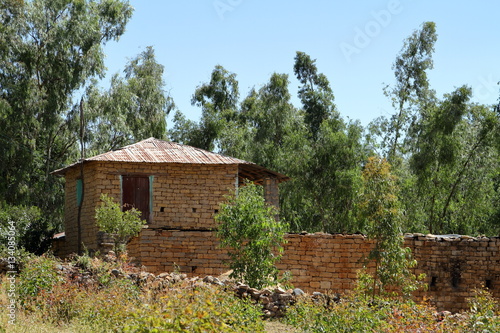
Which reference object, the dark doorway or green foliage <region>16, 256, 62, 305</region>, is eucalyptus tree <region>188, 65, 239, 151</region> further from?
green foliage <region>16, 256, 62, 305</region>

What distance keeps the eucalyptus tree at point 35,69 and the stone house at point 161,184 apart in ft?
24.7

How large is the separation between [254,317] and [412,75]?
22512 millimetres

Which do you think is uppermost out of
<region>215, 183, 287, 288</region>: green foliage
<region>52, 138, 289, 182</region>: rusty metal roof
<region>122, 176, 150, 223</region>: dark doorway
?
<region>52, 138, 289, 182</region>: rusty metal roof

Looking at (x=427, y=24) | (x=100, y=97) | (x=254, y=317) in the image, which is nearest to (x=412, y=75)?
(x=427, y=24)

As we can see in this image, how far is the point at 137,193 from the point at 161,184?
0.71 metres

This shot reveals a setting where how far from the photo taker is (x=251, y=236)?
13195mm

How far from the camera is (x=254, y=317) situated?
9.07 meters

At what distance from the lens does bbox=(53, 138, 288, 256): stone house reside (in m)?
17.8

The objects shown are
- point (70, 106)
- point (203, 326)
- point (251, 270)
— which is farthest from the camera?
point (70, 106)

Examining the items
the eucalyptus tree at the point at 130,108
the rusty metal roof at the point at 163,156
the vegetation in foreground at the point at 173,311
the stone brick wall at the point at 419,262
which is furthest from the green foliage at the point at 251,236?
the eucalyptus tree at the point at 130,108

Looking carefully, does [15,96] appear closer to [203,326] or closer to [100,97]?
[100,97]

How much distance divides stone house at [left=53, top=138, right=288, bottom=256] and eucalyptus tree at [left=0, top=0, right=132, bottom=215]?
7.53 metres

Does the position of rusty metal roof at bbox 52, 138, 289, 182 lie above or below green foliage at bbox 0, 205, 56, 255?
above

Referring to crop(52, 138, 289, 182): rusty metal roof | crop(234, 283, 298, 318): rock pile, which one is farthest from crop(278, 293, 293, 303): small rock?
crop(52, 138, 289, 182): rusty metal roof
